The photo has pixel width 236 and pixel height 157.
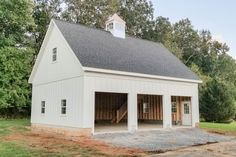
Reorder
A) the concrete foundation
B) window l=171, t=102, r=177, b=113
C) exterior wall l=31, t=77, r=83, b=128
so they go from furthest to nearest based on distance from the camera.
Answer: window l=171, t=102, r=177, b=113 → exterior wall l=31, t=77, r=83, b=128 → the concrete foundation

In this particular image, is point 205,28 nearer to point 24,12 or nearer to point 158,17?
point 158,17

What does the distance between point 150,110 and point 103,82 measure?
29.4 ft

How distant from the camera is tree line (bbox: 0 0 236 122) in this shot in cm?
2855

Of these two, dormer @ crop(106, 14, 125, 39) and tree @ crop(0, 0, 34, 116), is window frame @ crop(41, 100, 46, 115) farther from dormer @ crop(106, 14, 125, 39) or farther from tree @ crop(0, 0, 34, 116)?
tree @ crop(0, 0, 34, 116)

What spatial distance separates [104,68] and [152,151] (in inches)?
254

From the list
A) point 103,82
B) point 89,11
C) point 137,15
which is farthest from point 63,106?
point 137,15

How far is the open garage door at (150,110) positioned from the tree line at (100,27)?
26.6 feet

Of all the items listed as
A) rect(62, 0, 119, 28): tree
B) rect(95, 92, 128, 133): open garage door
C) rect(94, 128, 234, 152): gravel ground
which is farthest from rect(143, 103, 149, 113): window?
rect(62, 0, 119, 28): tree

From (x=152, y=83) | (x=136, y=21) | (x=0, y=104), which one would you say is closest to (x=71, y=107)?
(x=152, y=83)

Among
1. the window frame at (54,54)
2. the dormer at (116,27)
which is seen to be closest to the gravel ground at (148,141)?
the window frame at (54,54)

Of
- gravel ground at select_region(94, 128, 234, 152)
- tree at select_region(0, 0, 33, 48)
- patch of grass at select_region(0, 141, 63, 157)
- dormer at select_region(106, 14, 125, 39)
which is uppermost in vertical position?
tree at select_region(0, 0, 33, 48)

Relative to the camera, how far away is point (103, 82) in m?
16.5

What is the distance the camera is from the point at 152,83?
19.2m

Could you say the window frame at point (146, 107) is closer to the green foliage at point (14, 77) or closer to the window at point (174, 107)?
the window at point (174, 107)
